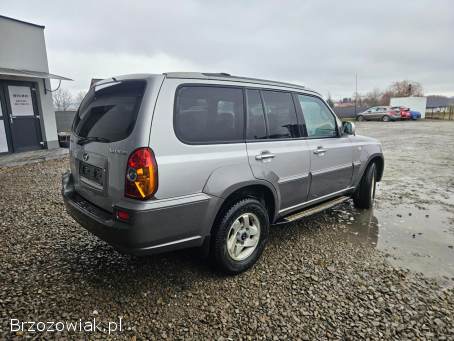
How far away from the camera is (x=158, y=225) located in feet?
6.98

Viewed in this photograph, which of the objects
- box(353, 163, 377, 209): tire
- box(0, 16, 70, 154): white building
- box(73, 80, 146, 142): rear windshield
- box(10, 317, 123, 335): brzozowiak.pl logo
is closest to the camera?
box(10, 317, 123, 335): brzozowiak.pl logo

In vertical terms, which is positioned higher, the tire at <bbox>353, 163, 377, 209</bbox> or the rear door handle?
the rear door handle

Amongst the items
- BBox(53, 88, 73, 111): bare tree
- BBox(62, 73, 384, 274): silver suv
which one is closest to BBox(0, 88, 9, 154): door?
BBox(62, 73, 384, 274): silver suv

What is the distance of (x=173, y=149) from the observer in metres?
2.18

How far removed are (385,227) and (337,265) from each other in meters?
1.50

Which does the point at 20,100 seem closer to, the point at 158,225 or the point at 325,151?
the point at 158,225

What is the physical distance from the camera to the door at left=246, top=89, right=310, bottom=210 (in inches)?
110

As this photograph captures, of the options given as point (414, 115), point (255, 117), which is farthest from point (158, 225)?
point (414, 115)

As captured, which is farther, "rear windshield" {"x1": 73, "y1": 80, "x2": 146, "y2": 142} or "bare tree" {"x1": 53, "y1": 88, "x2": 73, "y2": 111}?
"bare tree" {"x1": 53, "y1": 88, "x2": 73, "y2": 111}

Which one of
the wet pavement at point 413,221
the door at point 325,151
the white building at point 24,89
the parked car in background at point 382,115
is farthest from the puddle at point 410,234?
the parked car in background at point 382,115

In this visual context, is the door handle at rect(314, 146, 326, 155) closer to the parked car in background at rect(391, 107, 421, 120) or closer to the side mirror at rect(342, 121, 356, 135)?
the side mirror at rect(342, 121, 356, 135)

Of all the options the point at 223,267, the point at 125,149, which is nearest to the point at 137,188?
the point at 125,149

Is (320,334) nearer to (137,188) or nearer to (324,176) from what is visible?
(137,188)

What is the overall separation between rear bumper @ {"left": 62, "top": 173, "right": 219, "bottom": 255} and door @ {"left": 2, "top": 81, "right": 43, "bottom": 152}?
8730 mm
